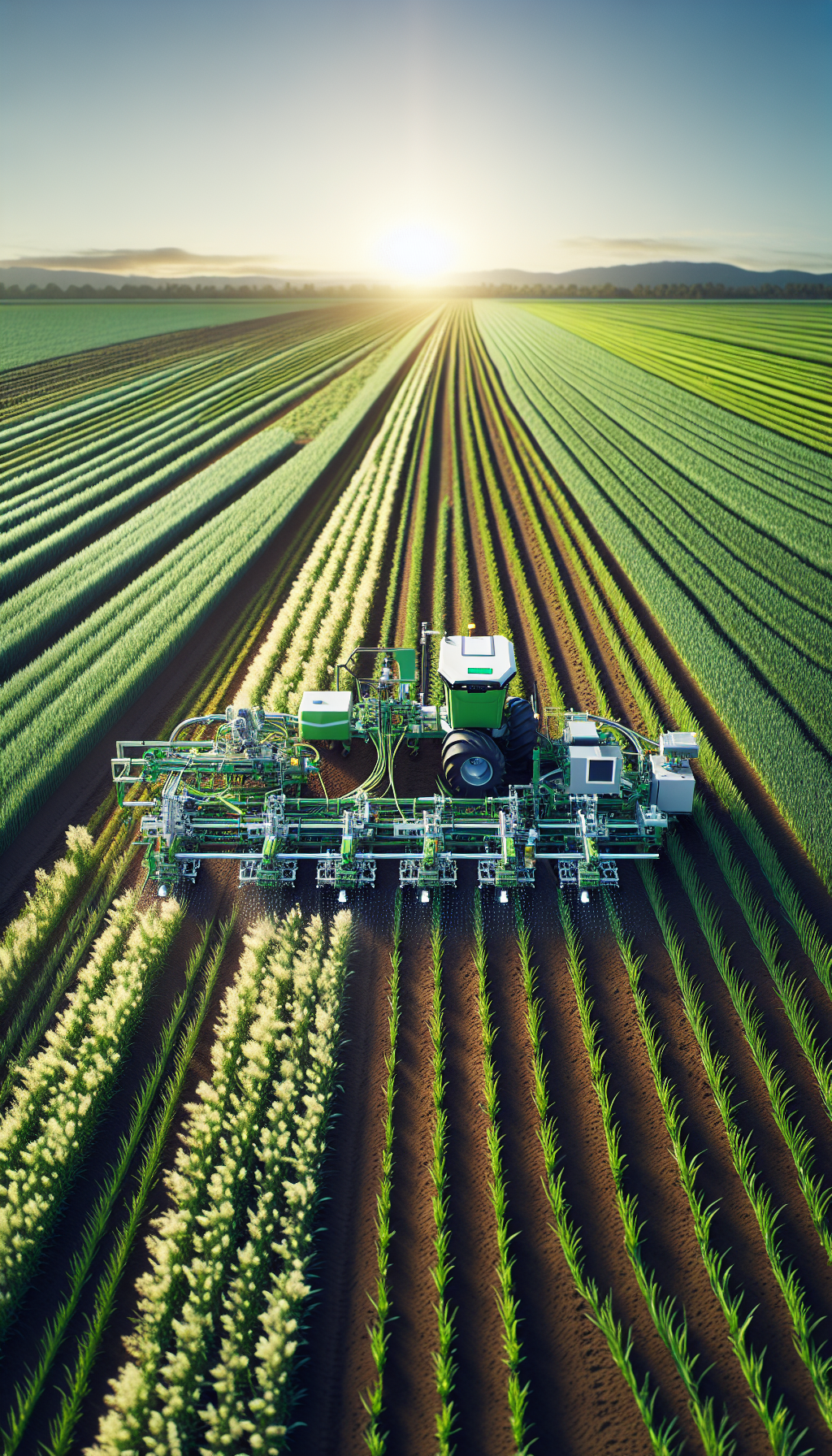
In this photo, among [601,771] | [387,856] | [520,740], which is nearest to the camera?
[387,856]

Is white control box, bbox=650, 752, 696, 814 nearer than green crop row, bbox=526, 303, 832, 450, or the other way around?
white control box, bbox=650, 752, 696, 814

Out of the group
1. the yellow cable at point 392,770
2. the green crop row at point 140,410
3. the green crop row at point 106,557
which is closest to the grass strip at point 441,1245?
the yellow cable at point 392,770

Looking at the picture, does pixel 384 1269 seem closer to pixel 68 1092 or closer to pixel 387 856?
pixel 68 1092

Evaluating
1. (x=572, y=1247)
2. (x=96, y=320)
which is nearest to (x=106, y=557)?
(x=572, y=1247)

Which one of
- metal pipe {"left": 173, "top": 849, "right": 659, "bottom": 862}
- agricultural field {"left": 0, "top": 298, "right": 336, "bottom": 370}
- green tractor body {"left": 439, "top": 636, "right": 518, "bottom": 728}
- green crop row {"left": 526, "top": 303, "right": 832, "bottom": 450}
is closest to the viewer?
metal pipe {"left": 173, "top": 849, "right": 659, "bottom": 862}

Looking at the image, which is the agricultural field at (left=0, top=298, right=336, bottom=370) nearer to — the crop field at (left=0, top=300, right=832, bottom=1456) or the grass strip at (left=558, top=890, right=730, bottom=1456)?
the crop field at (left=0, top=300, right=832, bottom=1456)

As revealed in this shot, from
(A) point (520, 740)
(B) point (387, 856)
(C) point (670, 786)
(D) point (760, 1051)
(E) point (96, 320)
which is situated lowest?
(D) point (760, 1051)

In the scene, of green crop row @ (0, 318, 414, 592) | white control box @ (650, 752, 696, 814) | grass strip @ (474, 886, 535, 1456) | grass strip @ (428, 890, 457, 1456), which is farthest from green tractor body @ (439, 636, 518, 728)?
green crop row @ (0, 318, 414, 592)
